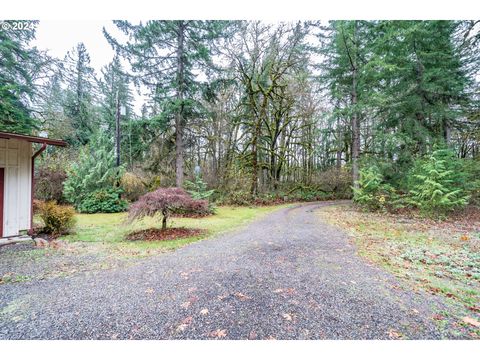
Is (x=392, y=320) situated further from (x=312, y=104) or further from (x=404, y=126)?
(x=312, y=104)

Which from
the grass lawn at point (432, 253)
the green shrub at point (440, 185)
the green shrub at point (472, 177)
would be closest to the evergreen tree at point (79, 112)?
the grass lawn at point (432, 253)

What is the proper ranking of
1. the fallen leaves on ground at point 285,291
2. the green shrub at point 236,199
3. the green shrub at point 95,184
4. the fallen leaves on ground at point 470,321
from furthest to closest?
the green shrub at point 236,199
the green shrub at point 95,184
the fallen leaves on ground at point 285,291
the fallen leaves on ground at point 470,321

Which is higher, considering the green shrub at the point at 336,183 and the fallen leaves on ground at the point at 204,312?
the green shrub at the point at 336,183

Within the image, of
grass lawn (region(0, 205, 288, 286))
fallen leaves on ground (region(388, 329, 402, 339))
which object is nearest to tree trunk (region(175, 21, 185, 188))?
grass lawn (region(0, 205, 288, 286))

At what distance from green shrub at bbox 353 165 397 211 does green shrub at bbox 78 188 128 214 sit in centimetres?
1281

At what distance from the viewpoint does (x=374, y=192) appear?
36.6ft

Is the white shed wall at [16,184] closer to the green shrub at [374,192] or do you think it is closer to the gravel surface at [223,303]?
the gravel surface at [223,303]

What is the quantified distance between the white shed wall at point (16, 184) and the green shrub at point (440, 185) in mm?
13764

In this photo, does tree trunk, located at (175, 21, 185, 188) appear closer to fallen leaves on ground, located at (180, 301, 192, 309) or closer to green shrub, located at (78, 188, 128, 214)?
green shrub, located at (78, 188, 128, 214)

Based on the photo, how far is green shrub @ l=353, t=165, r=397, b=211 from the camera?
34.9 ft

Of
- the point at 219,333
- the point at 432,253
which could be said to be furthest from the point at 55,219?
the point at 432,253

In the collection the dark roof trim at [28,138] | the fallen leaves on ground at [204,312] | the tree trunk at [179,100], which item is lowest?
the fallen leaves on ground at [204,312]

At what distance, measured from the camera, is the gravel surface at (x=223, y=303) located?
2236 millimetres
